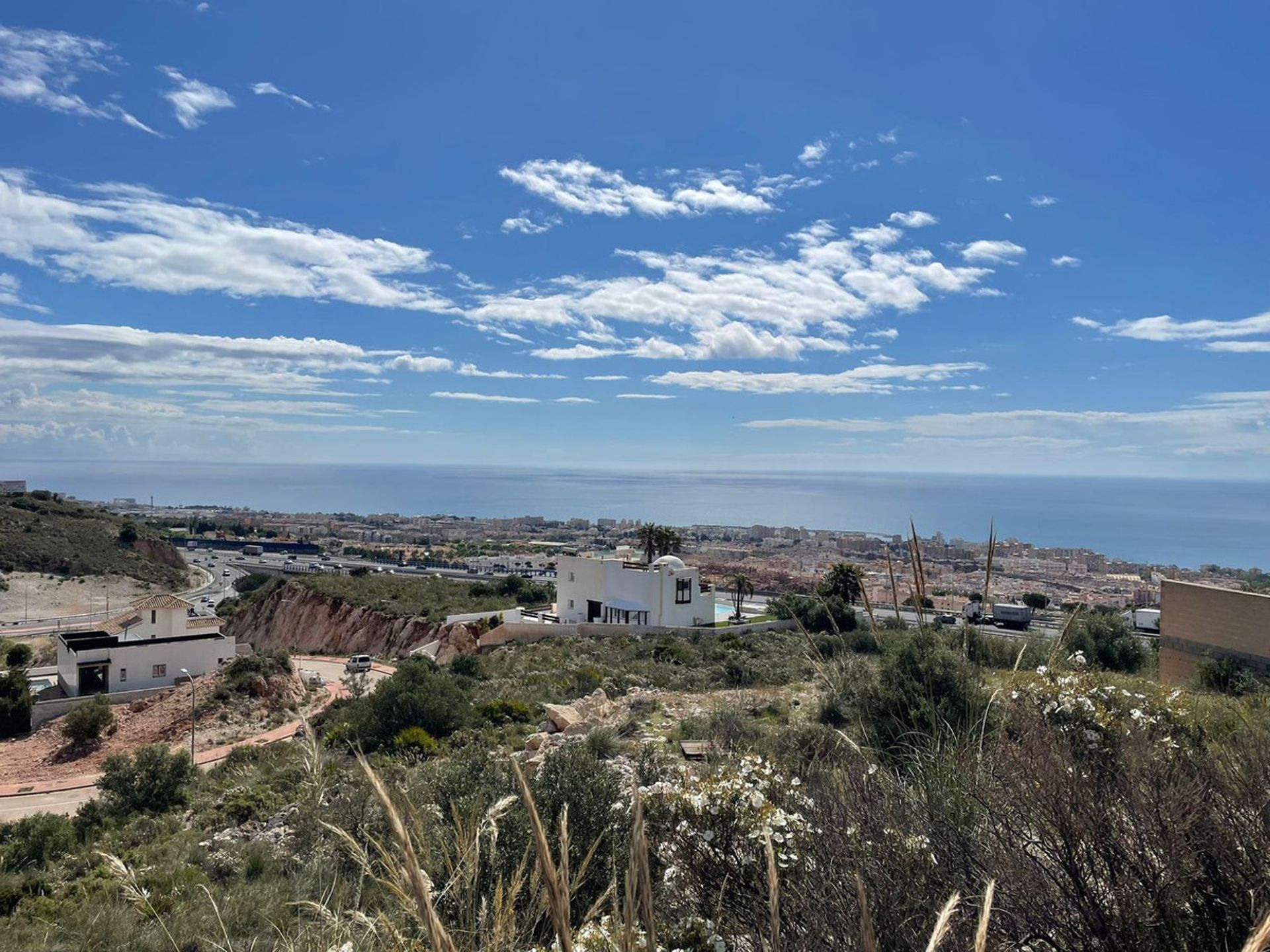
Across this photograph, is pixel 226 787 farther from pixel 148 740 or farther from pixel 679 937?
pixel 679 937

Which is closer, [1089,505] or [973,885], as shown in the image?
[973,885]

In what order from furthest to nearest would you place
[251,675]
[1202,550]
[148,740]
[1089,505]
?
[1089,505]
[1202,550]
[251,675]
[148,740]

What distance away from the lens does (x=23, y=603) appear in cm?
4784

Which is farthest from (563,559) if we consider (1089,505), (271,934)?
(1089,505)

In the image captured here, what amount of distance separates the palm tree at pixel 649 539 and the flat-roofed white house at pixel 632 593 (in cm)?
326

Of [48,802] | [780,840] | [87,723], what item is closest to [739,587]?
[87,723]

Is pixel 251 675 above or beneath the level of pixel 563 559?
beneath

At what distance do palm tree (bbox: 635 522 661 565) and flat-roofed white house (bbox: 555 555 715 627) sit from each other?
326cm

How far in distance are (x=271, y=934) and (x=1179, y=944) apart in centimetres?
467

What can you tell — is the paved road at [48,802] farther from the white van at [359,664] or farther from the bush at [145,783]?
the white van at [359,664]

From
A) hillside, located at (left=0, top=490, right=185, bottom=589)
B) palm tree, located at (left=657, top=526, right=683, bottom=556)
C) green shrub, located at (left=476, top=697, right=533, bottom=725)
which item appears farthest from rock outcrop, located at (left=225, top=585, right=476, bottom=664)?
hillside, located at (left=0, top=490, right=185, bottom=589)

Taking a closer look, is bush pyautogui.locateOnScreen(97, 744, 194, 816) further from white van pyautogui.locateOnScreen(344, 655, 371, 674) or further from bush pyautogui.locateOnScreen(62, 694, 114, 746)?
white van pyautogui.locateOnScreen(344, 655, 371, 674)

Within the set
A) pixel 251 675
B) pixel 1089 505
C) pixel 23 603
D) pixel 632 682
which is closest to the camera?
pixel 632 682

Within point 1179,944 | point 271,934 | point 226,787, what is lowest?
point 226,787
